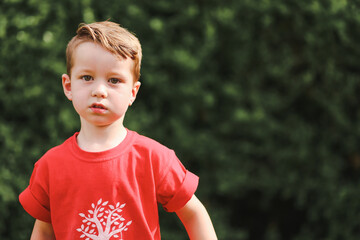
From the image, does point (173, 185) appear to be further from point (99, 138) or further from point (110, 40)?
point (110, 40)

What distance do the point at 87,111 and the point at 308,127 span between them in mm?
2675

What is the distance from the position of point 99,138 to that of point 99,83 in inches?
10.1

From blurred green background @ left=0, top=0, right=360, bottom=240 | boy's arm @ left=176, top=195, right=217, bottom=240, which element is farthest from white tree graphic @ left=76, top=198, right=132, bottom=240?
blurred green background @ left=0, top=0, right=360, bottom=240

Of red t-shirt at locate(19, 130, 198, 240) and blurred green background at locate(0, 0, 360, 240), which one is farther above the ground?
blurred green background at locate(0, 0, 360, 240)

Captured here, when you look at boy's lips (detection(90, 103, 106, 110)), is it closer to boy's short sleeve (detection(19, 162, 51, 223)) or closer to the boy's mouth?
the boy's mouth

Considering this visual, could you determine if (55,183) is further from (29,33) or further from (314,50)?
(314,50)

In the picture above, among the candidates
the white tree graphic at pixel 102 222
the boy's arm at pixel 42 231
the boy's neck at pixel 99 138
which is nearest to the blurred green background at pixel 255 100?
the boy's arm at pixel 42 231

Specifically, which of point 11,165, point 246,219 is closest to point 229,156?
point 246,219

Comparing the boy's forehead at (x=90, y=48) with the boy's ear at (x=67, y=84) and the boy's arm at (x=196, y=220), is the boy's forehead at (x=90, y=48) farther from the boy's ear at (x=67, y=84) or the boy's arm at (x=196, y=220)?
the boy's arm at (x=196, y=220)

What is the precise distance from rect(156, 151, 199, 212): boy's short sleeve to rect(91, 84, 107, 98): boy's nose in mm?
413

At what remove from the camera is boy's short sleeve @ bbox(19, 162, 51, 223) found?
87.6 inches

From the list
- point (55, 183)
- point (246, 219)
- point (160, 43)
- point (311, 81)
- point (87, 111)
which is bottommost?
A: point (246, 219)

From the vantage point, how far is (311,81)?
432 cm

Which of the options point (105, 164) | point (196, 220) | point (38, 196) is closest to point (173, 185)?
point (196, 220)
